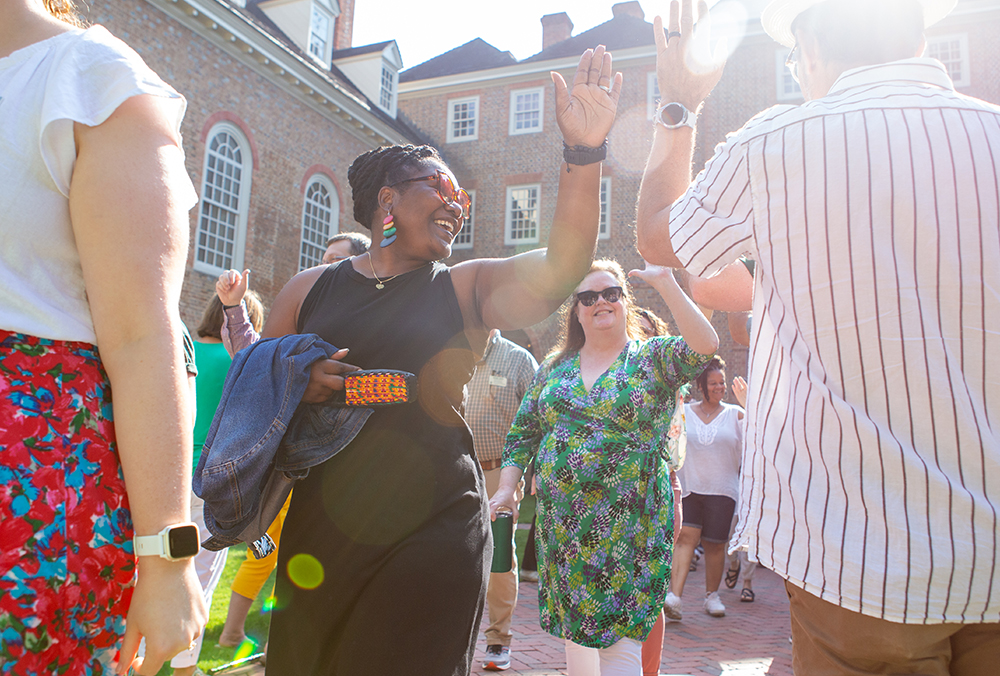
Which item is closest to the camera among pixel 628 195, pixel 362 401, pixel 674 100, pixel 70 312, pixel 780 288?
Answer: pixel 70 312

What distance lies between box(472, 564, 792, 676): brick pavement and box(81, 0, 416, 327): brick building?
10.7 meters

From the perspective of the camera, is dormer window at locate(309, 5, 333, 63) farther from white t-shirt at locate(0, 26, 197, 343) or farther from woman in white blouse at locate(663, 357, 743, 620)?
white t-shirt at locate(0, 26, 197, 343)

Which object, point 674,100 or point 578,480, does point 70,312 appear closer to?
point 674,100

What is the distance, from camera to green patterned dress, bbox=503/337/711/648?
11.6 feet

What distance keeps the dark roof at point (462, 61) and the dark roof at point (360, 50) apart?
13.2 feet

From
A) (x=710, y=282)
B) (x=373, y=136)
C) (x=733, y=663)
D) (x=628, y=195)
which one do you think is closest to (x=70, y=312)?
(x=710, y=282)

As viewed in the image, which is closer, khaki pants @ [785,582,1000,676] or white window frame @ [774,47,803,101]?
khaki pants @ [785,582,1000,676]

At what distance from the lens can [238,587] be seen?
4.70 m

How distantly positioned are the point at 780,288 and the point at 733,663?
4.57 m

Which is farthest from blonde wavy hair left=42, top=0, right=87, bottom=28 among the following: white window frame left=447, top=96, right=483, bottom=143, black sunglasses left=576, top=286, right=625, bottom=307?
white window frame left=447, top=96, right=483, bottom=143

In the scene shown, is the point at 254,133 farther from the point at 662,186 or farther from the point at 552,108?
the point at 662,186

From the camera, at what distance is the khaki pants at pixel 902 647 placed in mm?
1333

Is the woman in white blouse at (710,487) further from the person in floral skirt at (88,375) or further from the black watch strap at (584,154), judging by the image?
the person in floral skirt at (88,375)

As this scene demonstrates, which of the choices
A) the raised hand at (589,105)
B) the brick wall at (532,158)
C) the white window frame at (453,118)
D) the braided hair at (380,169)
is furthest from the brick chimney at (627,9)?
the raised hand at (589,105)
